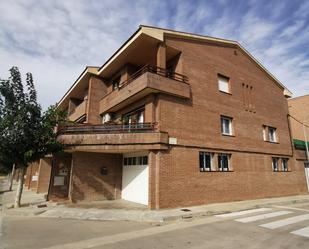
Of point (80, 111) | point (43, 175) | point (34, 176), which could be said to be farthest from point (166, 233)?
point (34, 176)

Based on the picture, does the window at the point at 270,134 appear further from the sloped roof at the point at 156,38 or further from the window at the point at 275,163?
the sloped roof at the point at 156,38

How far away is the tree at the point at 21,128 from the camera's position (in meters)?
11.9

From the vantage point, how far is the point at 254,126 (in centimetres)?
1698

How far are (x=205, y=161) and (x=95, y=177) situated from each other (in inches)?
267

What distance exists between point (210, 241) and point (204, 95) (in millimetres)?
9485

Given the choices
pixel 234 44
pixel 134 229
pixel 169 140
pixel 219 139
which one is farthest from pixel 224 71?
pixel 134 229

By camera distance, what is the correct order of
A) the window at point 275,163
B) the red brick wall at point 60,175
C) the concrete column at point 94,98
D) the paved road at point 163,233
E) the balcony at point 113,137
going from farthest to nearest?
1. the window at point 275,163
2. the concrete column at point 94,98
3. the red brick wall at point 60,175
4. the balcony at point 113,137
5. the paved road at point 163,233

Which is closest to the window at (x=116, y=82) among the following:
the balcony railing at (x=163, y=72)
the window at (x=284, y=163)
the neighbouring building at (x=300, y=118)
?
the balcony railing at (x=163, y=72)

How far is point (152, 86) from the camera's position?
11.7 m

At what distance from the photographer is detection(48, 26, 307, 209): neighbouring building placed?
39.0ft

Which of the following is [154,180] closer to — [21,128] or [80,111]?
[21,128]

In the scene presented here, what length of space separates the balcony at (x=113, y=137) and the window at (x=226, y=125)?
5266 millimetres

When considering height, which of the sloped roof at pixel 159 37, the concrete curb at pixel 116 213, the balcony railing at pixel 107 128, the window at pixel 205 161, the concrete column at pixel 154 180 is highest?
the sloped roof at pixel 159 37

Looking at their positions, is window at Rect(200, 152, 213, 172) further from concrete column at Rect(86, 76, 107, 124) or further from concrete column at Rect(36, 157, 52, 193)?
concrete column at Rect(36, 157, 52, 193)
